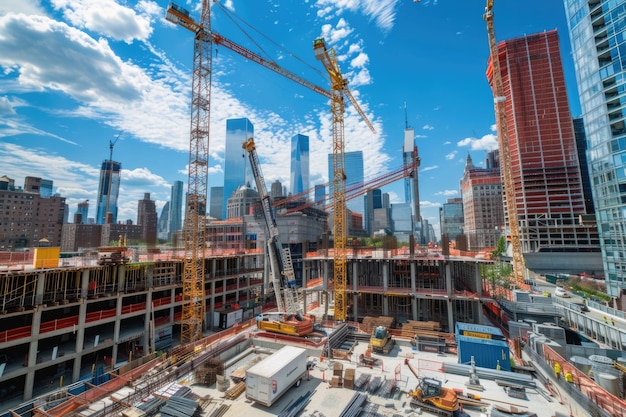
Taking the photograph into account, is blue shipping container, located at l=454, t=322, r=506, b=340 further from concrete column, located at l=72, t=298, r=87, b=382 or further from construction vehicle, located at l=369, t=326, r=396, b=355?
concrete column, located at l=72, t=298, r=87, b=382

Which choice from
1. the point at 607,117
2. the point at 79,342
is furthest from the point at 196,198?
the point at 607,117

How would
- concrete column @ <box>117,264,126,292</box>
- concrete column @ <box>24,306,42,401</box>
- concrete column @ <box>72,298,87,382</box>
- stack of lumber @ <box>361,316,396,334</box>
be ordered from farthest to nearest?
concrete column @ <box>117,264,126,292</box>, stack of lumber @ <box>361,316,396,334</box>, concrete column @ <box>72,298,87,382</box>, concrete column @ <box>24,306,42,401</box>

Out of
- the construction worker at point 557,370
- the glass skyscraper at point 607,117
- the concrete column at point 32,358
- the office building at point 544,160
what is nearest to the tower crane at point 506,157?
the office building at point 544,160

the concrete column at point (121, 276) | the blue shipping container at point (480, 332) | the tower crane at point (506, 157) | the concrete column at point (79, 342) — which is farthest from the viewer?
the tower crane at point (506, 157)

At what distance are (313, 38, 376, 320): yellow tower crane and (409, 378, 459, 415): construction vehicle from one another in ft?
66.3

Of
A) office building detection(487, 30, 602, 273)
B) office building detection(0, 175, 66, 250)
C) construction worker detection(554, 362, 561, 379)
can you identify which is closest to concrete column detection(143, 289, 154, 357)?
construction worker detection(554, 362, 561, 379)

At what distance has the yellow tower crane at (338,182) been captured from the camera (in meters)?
37.0

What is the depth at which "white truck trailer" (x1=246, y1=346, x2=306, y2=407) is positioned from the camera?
51.0ft

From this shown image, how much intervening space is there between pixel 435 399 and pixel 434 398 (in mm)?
61

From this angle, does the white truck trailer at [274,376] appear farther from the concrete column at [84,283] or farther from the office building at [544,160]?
the office building at [544,160]

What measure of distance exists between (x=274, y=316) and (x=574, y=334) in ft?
103

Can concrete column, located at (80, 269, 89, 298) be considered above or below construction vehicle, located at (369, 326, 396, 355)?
above

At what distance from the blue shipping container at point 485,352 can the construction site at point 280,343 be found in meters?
0.07

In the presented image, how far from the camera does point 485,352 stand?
21266mm
